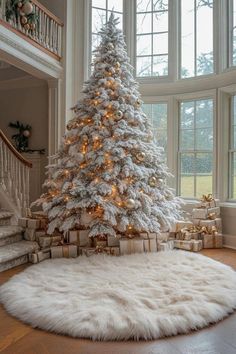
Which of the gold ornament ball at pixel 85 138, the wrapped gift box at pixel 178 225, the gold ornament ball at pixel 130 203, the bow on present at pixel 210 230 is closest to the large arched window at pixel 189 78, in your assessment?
the bow on present at pixel 210 230

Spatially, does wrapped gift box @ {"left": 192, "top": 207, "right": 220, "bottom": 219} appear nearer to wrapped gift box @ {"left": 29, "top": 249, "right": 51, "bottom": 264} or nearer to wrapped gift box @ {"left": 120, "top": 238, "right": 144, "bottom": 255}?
wrapped gift box @ {"left": 120, "top": 238, "right": 144, "bottom": 255}

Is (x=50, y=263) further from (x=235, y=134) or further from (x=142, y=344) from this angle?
(x=235, y=134)

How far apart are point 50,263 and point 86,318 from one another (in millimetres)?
1476

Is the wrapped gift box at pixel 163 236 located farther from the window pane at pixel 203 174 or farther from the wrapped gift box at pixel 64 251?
the window pane at pixel 203 174

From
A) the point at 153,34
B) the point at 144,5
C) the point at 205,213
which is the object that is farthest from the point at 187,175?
the point at 144,5

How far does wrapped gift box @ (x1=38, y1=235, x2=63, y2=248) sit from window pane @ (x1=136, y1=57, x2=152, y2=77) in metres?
3.36

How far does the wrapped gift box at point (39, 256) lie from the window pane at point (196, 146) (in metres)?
2.68

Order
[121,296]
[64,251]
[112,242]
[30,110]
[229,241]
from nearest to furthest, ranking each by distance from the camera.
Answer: [121,296], [64,251], [112,242], [229,241], [30,110]

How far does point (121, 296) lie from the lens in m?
2.55

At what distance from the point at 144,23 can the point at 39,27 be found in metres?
1.92

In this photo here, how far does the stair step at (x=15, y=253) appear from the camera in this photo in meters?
3.56

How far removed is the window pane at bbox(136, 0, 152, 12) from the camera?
229 inches

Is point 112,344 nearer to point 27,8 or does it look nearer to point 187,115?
point 187,115

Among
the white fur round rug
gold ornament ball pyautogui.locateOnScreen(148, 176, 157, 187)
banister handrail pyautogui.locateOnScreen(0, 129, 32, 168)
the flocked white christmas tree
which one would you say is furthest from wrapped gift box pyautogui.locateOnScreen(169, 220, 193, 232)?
banister handrail pyautogui.locateOnScreen(0, 129, 32, 168)
